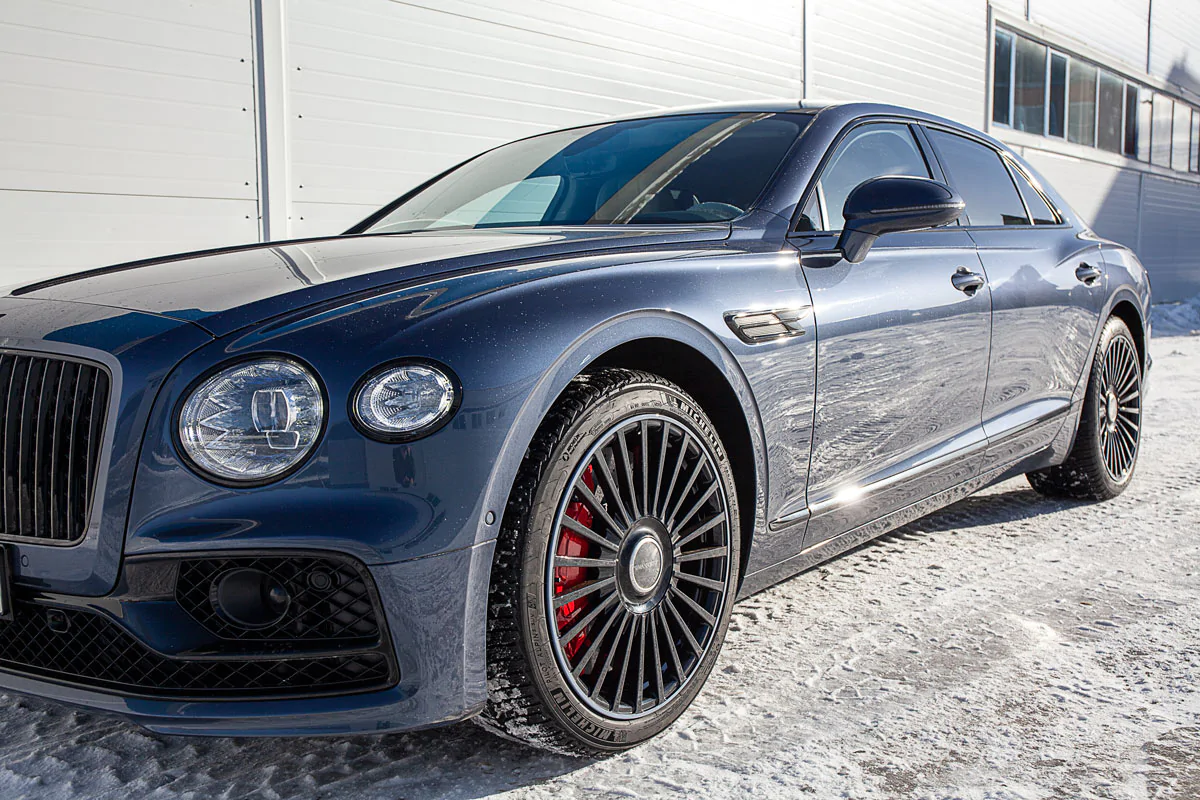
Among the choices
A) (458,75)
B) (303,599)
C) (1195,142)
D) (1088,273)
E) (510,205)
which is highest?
(1195,142)

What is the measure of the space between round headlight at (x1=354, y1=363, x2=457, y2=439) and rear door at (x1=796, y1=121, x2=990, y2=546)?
3.75 feet

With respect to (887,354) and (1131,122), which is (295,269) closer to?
(887,354)

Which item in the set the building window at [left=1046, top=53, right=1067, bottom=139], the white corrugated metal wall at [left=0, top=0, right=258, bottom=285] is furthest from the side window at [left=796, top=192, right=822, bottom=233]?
the building window at [left=1046, top=53, right=1067, bottom=139]

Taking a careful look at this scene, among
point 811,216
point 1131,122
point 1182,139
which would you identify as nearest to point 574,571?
point 811,216

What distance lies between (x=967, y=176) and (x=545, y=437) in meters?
2.46

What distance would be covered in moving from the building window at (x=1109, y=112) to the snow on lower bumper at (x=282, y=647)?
19.9 meters

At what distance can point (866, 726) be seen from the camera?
2.32 meters

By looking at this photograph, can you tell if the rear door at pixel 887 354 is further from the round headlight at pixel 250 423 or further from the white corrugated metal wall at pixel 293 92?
the white corrugated metal wall at pixel 293 92

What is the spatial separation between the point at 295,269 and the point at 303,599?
0.77 metres

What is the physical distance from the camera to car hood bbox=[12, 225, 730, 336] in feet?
6.48

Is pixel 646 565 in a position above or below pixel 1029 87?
below

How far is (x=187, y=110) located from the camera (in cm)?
585

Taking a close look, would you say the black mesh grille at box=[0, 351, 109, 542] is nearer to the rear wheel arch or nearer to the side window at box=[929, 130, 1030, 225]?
the rear wheel arch

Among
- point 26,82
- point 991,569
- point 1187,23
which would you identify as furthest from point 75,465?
point 1187,23
